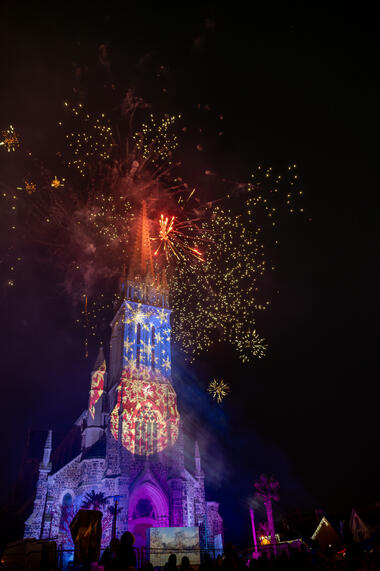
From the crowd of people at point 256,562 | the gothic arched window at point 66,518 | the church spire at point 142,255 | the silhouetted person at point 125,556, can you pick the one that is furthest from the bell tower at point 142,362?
the silhouetted person at point 125,556

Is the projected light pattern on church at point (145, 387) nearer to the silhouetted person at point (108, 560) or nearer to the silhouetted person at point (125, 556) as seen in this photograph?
the silhouetted person at point (108, 560)

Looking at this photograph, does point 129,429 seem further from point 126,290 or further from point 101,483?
point 126,290

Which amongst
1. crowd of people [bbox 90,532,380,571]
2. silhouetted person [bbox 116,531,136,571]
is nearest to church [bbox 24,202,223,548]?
crowd of people [bbox 90,532,380,571]

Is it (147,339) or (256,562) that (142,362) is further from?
(256,562)

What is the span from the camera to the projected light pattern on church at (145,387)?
31.5 meters

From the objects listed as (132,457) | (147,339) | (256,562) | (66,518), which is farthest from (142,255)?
(256,562)

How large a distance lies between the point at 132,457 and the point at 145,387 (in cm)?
601

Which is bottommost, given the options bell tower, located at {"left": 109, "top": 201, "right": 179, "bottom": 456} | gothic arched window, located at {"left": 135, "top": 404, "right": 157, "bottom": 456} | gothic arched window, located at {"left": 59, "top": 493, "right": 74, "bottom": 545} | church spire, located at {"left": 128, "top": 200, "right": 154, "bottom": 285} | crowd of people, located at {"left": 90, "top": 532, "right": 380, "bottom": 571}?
crowd of people, located at {"left": 90, "top": 532, "right": 380, "bottom": 571}

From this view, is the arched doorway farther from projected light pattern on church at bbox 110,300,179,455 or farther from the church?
projected light pattern on church at bbox 110,300,179,455

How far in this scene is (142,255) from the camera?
1656 inches

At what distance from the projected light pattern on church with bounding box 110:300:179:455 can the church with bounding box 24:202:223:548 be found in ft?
0.27

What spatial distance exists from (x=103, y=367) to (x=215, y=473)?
71.6ft

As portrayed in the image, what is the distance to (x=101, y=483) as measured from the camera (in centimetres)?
2894

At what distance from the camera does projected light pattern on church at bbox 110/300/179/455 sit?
3153 cm
